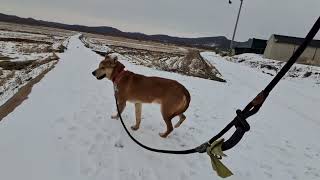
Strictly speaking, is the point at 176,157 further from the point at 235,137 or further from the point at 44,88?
the point at 44,88

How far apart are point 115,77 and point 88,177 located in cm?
271

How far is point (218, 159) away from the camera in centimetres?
258

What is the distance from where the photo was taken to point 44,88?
983 centimetres

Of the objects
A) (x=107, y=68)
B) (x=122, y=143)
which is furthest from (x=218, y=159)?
(x=107, y=68)

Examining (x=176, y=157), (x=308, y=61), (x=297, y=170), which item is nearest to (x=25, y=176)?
(x=176, y=157)

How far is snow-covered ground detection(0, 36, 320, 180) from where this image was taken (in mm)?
4625

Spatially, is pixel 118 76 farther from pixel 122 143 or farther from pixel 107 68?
pixel 122 143

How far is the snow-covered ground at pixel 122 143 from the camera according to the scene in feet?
15.2

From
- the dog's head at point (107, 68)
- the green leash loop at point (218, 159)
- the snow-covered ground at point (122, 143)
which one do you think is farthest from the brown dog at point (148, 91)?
the green leash loop at point (218, 159)

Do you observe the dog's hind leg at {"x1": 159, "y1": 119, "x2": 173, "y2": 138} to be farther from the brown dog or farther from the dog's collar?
the dog's collar

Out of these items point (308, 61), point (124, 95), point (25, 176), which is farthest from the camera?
point (308, 61)

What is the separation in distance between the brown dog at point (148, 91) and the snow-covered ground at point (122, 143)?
0.59 m

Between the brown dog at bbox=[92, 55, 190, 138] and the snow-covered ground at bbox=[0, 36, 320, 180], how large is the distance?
0.59m

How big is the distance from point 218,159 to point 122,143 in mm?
3370
